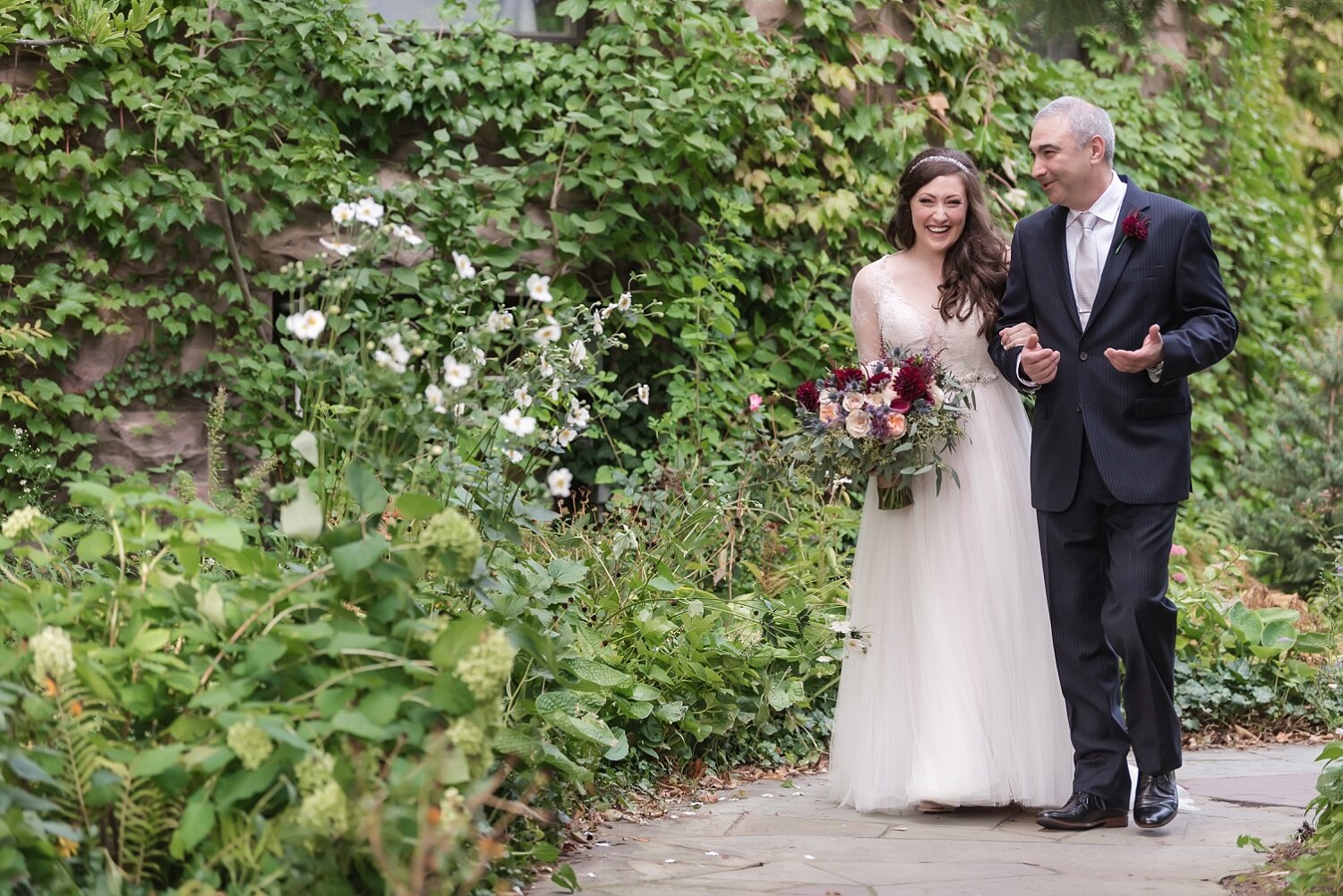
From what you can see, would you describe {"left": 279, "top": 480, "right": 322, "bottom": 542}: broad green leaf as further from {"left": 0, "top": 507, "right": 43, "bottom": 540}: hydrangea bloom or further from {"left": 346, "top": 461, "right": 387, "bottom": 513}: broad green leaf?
{"left": 0, "top": 507, "right": 43, "bottom": 540}: hydrangea bloom

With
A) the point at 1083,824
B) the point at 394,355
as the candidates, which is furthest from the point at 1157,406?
the point at 394,355

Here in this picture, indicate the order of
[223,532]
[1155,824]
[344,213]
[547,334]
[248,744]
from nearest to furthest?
[248,744] → [223,532] → [344,213] → [547,334] → [1155,824]

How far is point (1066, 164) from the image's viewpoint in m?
3.99

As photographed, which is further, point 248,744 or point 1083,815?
point 1083,815

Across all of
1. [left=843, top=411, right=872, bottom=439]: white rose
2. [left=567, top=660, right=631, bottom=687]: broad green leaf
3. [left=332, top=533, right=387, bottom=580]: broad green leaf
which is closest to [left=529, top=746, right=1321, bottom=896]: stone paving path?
[left=567, top=660, right=631, bottom=687]: broad green leaf

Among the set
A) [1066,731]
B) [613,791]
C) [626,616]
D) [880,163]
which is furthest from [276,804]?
[880,163]

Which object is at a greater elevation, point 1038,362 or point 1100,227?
point 1100,227

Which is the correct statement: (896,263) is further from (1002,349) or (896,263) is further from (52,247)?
(52,247)

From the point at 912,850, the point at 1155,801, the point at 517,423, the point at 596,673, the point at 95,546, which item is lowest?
the point at 912,850

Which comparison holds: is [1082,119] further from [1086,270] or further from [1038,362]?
[1038,362]

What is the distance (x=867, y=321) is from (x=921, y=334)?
21 centimetres

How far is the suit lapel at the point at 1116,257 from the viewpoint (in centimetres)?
392

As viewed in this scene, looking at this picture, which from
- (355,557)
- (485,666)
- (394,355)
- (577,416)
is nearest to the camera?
(485,666)

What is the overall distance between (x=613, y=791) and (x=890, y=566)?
1114mm
